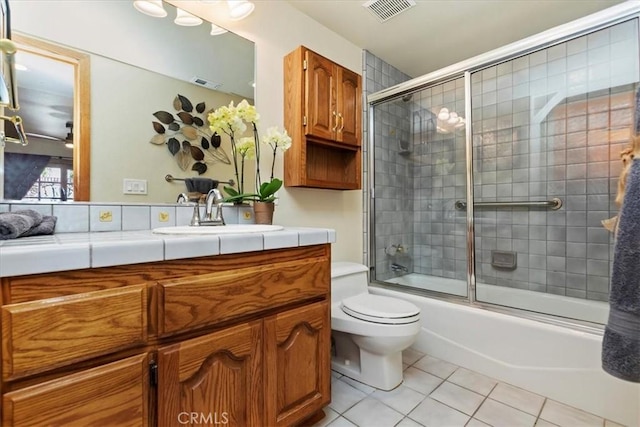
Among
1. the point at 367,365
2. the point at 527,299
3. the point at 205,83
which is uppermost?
the point at 205,83

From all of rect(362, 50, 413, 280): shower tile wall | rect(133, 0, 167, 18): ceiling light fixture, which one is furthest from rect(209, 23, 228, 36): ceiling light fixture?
rect(362, 50, 413, 280): shower tile wall

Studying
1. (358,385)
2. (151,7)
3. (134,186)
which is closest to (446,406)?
(358,385)

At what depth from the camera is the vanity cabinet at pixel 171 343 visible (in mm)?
626

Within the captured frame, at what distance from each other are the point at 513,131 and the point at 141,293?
2704 millimetres

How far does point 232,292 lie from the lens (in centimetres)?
92

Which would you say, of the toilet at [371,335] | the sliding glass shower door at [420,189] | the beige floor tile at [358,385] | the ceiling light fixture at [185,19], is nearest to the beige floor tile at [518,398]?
the toilet at [371,335]

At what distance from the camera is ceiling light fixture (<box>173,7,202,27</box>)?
1.46 m

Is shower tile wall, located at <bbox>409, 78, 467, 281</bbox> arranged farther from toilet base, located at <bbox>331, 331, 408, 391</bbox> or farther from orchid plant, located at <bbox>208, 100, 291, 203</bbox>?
orchid plant, located at <bbox>208, 100, 291, 203</bbox>

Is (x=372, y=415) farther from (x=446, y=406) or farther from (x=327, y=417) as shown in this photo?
(x=446, y=406)

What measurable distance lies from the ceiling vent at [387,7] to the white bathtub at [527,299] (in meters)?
1.84

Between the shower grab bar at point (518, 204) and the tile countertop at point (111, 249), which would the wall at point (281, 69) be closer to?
the tile countertop at point (111, 249)

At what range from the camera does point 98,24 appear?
4.08 feet

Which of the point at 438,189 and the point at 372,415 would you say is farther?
the point at 438,189

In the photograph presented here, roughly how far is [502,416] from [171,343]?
1.40m
